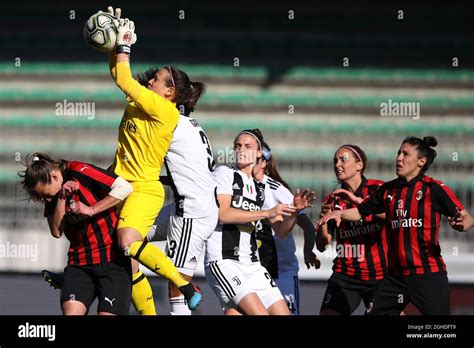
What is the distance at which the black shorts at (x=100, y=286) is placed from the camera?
5.55 m

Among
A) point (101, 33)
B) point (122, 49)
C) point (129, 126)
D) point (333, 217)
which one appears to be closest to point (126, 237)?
point (129, 126)

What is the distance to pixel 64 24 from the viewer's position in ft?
47.8

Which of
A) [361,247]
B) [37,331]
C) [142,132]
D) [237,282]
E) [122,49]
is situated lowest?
[37,331]

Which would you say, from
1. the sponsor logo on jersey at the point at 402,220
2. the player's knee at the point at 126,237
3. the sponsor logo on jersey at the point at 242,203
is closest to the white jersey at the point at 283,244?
the sponsor logo on jersey at the point at 242,203

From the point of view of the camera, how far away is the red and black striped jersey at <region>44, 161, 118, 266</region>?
5.62 m

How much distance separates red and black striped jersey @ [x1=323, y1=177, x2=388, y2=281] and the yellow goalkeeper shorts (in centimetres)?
148

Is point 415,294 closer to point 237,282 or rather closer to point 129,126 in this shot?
point 237,282

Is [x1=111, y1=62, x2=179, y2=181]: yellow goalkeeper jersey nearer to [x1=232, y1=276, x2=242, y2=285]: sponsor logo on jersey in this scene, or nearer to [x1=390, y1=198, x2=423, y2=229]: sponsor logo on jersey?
[x1=232, y1=276, x2=242, y2=285]: sponsor logo on jersey

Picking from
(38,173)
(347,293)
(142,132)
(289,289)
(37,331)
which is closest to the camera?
(37,331)

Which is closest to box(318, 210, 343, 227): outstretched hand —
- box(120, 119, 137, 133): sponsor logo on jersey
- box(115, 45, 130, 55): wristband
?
box(120, 119, 137, 133): sponsor logo on jersey

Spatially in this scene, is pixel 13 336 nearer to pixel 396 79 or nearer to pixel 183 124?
pixel 183 124

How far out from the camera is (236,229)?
6.34m

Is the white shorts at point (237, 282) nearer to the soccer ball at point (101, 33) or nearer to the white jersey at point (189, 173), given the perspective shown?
the white jersey at point (189, 173)

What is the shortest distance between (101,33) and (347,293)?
2.47 meters
